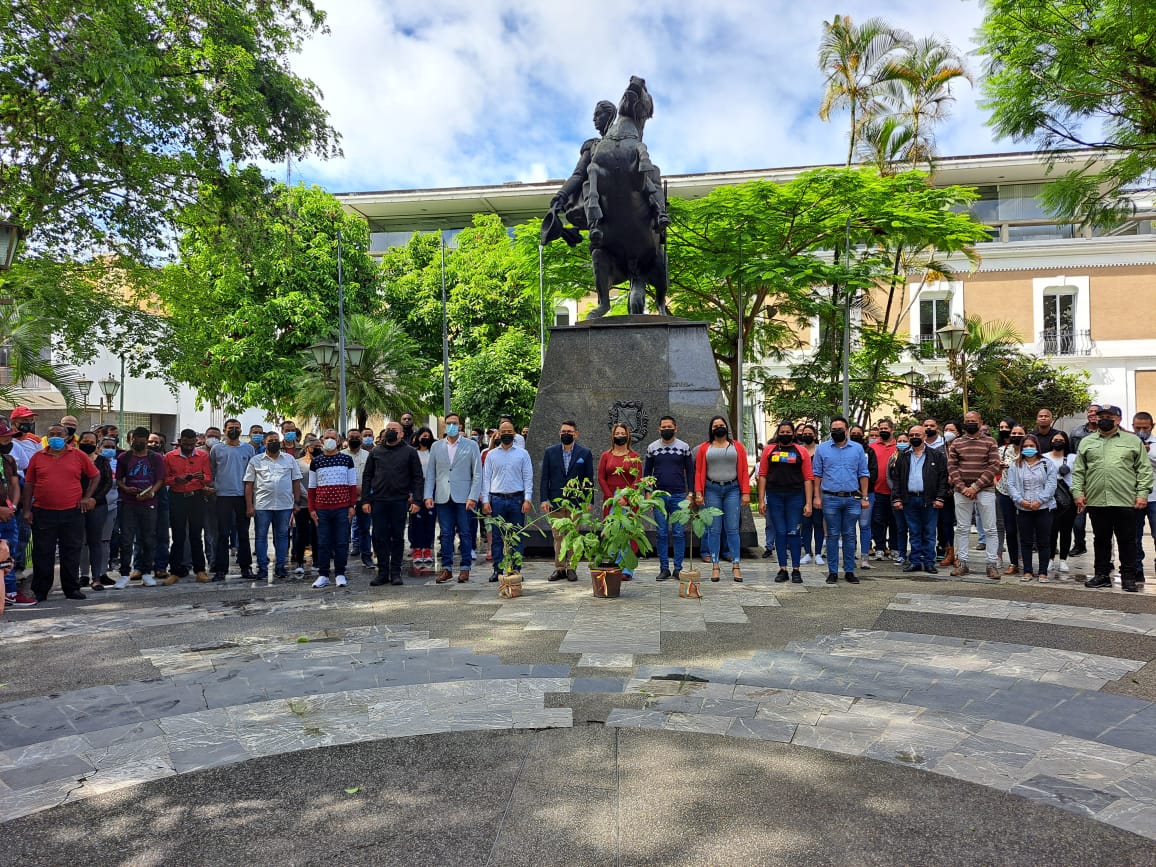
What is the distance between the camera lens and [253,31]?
47.1 feet

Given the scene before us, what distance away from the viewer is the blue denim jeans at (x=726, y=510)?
347 inches

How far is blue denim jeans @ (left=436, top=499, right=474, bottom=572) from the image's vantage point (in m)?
9.77

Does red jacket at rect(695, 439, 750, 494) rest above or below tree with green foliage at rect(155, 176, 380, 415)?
below

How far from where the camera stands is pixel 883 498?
425 inches

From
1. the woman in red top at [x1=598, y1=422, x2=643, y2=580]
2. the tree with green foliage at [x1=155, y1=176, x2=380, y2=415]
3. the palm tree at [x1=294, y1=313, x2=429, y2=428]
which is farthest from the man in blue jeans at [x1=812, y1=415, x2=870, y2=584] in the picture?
the palm tree at [x1=294, y1=313, x2=429, y2=428]

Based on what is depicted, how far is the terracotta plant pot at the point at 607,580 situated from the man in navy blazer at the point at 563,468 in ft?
3.51

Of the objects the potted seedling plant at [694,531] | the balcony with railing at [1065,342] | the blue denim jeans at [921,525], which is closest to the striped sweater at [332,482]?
the potted seedling plant at [694,531]

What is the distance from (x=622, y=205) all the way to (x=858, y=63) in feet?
49.6

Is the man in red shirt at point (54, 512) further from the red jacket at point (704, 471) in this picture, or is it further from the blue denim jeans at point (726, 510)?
the blue denim jeans at point (726, 510)

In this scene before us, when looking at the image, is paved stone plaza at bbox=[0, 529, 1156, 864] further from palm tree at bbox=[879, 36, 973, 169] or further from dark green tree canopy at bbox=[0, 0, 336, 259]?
palm tree at bbox=[879, 36, 973, 169]

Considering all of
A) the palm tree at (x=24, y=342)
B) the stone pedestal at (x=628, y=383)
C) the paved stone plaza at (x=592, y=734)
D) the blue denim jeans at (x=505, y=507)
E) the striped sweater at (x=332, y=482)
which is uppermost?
the palm tree at (x=24, y=342)

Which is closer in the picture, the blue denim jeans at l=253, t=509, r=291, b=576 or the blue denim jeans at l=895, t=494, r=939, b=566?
the blue denim jeans at l=895, t=494, r=939, b=566

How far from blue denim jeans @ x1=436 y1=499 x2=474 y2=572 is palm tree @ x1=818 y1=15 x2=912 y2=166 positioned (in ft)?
56.5

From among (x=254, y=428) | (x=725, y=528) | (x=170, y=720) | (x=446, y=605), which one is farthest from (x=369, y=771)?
(x=254, y=428)
